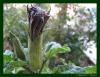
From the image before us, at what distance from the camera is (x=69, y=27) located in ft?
11.2

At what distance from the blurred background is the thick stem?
13cm

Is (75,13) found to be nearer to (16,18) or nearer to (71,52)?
(71,52)

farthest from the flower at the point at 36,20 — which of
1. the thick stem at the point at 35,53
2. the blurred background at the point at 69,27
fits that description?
the blurred background at the point at 69,27

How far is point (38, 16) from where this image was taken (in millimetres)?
2945

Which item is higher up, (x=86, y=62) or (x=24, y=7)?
(x=24, y=7)

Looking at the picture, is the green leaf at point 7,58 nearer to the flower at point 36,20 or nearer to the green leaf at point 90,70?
the flower at point 36,20

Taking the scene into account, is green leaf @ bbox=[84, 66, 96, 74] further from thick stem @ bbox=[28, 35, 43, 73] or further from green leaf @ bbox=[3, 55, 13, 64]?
green leaf @ bbox=[3, 55, 13, 64]

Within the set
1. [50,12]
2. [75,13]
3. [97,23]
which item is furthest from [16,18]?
[97,23]

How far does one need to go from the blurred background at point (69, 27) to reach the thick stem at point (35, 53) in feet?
0.44

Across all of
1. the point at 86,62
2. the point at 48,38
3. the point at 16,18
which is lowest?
the point at 86,62

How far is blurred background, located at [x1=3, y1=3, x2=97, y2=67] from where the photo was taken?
327 cm

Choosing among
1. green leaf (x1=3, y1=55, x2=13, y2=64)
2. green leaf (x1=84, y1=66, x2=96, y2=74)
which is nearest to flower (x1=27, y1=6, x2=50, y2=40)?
green leaf (x1=3, y1=55, x2=13, y2=64)

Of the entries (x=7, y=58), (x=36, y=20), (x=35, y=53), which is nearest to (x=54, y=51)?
(x=35, y=53)

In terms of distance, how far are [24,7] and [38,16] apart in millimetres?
404
